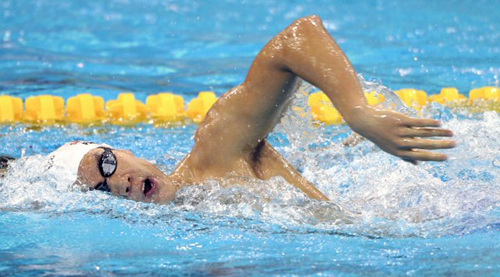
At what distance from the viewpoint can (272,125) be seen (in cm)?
254

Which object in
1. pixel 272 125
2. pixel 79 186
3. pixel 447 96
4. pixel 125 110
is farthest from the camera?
pixel 447 96

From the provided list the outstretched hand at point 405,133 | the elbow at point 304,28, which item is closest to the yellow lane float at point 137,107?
the elbow at point 304,28

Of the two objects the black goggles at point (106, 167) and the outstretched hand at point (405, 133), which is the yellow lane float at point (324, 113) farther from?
the outstretched hand at point (405, 133)

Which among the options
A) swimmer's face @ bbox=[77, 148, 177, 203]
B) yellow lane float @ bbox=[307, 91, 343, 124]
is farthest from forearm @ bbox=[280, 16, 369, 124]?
yellow lane float @ bbox=[307, 91, 343, 124]

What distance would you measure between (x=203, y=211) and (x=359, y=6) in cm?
596

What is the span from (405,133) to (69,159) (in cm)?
134

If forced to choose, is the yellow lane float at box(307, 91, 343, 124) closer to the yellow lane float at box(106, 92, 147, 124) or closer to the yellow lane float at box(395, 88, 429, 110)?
the yellow lane float at box(395, 88, 429, 110)

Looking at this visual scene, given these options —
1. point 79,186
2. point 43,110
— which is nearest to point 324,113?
point 43,110

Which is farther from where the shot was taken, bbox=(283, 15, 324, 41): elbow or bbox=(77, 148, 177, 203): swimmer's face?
bbox=(77, 148, 177, 203): swimmer's face

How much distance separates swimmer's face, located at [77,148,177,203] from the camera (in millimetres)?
2605

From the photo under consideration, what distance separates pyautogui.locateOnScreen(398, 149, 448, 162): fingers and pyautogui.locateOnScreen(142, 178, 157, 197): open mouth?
101cm

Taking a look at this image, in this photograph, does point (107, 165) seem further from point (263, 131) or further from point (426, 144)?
point (426, 144)

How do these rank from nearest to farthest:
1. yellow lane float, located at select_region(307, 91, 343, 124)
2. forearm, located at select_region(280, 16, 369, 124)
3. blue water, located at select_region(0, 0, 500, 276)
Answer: forearm, located at select_region(280, 16, 369, 124)
blue water, located at select_region(0, 0, 500, 276)
yellow lane float, located at select_region(307, 91, 343, 124)

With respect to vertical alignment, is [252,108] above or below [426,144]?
above
